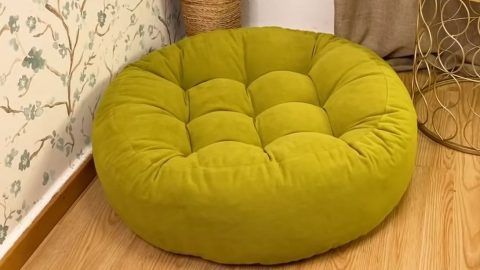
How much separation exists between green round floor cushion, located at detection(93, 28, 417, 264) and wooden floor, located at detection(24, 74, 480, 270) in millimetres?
59

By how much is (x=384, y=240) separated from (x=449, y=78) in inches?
31.9

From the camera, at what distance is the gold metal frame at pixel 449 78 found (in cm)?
180

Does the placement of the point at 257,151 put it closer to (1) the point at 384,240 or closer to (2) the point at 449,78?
(1) the point at 384,240

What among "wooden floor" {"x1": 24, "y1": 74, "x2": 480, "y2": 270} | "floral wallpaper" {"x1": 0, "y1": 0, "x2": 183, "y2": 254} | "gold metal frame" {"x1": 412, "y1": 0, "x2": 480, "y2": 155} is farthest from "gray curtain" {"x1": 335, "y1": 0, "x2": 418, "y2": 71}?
"floral wallpaper" {"x1": 0, "y1": 0, "x2": 183, "y2": 254}

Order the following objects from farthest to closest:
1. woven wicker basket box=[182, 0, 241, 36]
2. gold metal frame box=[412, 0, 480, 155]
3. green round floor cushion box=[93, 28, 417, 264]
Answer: woven wicker basket box=[182, 0, 241, 36], gold metal frame box=[412, 0, 480, 155], green round floor cushion box=[93, 28, 417, 264]

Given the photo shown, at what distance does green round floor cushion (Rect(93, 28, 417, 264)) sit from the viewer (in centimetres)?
130

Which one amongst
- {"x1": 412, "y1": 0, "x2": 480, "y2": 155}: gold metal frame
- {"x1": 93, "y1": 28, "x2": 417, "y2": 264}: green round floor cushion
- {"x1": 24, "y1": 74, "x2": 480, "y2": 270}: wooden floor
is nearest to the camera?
{"x1": 93, "y1": 28, "x2": 417, "y2": 264}: green round floor cushion

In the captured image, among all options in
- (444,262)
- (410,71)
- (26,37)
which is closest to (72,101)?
(26,37)

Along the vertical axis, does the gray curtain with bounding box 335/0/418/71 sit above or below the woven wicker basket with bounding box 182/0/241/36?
below

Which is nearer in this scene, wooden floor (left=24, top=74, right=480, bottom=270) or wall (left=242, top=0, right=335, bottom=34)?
wooden floor (left=24, top=74, right=480, bottom=270)

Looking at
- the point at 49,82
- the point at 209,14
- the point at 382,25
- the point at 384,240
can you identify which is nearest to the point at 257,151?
the point at 384,240

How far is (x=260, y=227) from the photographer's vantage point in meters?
1.29

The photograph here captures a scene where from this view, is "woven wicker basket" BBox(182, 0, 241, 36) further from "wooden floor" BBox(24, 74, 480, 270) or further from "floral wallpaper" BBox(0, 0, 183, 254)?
"wooden floor" BBox(24, 74, 480, 270)

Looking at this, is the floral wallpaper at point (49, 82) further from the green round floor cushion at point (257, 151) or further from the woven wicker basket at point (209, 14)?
the woven wicker basket at point (209, 14)
